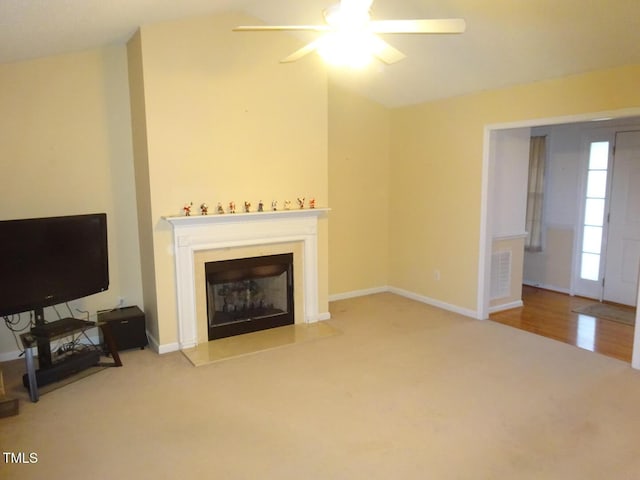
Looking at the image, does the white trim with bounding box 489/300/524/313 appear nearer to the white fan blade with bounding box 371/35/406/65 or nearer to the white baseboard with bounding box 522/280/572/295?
the white baseboard with bounding box 522/280/572/295

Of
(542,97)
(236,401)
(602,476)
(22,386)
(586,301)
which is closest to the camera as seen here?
(602,476)

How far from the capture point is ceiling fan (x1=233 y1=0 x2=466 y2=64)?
94.2 inches

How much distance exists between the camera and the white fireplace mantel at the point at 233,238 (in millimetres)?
4066

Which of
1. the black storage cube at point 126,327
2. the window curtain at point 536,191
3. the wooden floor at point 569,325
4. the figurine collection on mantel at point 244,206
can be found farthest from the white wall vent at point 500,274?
the black storage cube at point 126,327

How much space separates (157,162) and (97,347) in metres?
1.72

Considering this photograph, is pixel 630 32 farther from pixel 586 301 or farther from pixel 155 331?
pixel 155 331

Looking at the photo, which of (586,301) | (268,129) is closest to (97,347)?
(268,129)

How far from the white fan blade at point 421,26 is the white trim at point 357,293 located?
3717 mm

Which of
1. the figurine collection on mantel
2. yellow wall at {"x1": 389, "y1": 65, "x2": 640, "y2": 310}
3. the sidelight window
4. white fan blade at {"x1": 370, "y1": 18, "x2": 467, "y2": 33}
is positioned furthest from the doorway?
white fan blade at {"x1": 370, "y1": 18, "x2": 467, "y2": 33}

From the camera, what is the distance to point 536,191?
6199mm

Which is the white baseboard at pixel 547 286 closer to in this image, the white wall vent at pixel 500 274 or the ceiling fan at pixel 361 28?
the white wall vent at pixel 500 274

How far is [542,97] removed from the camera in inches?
164

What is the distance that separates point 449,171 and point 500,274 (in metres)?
1.33

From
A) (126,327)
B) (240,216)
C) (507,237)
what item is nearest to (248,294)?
(240,216)
